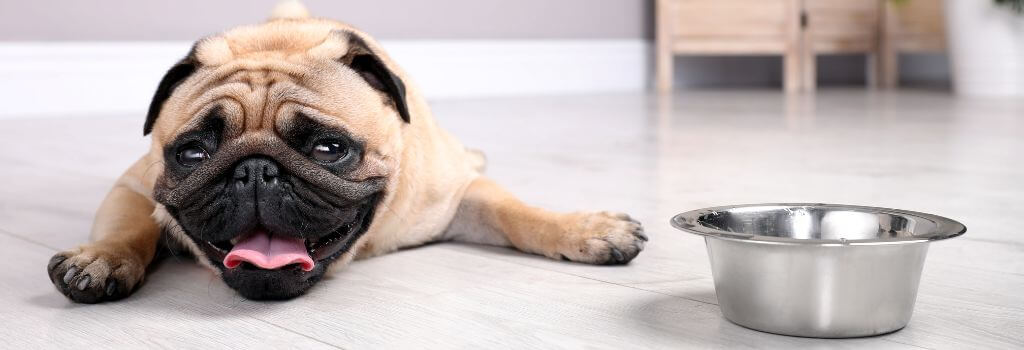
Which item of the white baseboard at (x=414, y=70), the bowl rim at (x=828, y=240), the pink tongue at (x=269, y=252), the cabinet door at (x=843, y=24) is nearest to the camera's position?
the bowl rim at (x=828, y=240)

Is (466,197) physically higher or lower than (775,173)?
higher

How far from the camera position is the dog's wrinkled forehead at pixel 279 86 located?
1.18 m

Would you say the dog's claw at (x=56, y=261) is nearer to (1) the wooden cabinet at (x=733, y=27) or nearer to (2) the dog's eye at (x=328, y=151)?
(2) the dog's eye at (x=328, y=151)

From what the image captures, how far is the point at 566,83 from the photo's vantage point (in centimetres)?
544

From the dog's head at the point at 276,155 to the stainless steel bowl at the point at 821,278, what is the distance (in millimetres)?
388

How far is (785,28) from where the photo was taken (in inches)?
212

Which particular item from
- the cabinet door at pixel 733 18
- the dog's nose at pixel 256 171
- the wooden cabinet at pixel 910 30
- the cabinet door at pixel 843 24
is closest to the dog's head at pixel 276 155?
the dog's nose at pixel 256 171

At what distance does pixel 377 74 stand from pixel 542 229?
1.03ft

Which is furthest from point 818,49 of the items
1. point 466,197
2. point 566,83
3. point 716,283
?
point 716,283

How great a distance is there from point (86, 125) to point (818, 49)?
369 centimetres

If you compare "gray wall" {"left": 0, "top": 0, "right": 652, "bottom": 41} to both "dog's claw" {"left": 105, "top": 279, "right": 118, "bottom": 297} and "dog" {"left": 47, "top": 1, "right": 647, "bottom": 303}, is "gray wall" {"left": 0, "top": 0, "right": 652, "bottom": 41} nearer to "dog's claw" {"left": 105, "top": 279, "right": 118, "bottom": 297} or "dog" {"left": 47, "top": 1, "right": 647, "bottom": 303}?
"dog" {"left": 47, "top": 1, "right": 647, "bottom": 303}

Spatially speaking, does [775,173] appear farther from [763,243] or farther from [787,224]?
[763,243]

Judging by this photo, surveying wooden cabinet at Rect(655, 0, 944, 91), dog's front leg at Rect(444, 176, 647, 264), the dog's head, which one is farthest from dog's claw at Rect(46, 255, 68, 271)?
wooden cabinet at Rect(655, 0, 944, 91)

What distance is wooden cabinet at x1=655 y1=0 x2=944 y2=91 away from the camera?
5387mm
